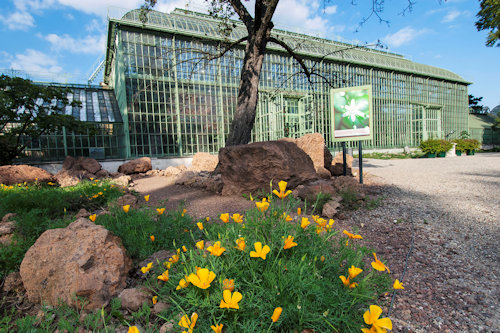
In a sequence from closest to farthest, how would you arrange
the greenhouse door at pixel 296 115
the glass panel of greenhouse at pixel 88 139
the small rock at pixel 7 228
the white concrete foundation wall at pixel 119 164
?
the small rock at pixel 7 228 < the white concrete foundation wall at pixel 119 164 < the glass panel of greenhouse at pixel 88 139 < the greenhouse door at pixel 296 115

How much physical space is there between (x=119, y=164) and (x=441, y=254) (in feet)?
36.3

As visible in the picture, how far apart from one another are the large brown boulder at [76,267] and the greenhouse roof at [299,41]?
5.63 meters

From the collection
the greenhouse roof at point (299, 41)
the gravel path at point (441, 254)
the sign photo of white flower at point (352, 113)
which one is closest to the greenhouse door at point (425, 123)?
the greenhouse roof at point (299, 41)

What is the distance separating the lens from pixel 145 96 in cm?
1091

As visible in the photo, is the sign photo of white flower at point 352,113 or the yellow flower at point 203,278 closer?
the yellow flower at point 203,278

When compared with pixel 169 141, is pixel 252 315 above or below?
below

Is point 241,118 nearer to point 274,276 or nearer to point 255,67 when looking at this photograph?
point 255,67

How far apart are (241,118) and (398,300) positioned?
15.1 feet

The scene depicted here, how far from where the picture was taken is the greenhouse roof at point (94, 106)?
35.8 ft

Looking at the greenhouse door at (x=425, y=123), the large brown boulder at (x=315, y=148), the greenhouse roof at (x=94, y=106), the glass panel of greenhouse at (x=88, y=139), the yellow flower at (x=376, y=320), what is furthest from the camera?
the greenhouse door at (x=425, y=123)

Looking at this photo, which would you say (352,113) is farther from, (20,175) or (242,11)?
(20,175)

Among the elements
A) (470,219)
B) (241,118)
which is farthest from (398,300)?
(241,118)

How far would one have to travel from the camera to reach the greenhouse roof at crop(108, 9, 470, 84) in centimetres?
1068

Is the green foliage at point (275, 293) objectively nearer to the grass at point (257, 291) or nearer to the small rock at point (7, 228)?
the grass at point (257, 291)
